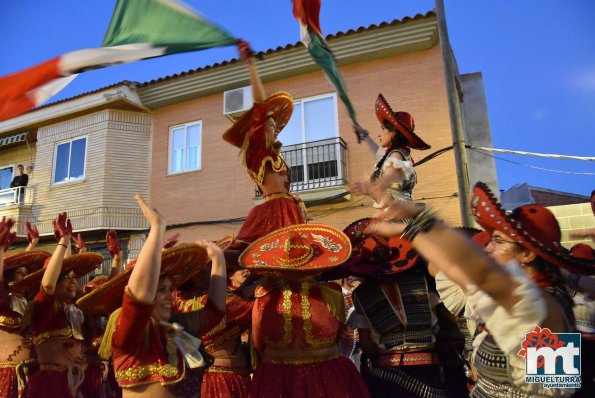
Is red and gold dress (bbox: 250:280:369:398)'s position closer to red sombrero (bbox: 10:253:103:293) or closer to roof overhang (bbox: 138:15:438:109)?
red sombrero (bbox: 10:253:103:293)

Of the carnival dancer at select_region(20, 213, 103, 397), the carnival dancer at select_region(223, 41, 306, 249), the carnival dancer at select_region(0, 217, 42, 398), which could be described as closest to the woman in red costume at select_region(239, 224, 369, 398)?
the carnival dancer at select_region(223, 41, 306, 249)

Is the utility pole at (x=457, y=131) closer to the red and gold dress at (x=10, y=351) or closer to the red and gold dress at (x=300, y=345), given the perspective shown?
the red and gold dress at (x=300, y=345)

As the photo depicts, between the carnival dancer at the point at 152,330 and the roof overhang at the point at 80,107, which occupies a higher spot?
the roof overhang at the point at 80,107

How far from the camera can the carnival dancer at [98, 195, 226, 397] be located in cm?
243

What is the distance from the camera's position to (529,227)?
2.05 m

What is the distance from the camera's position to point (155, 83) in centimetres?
1569

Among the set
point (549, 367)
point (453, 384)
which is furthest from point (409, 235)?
point (453, 384)

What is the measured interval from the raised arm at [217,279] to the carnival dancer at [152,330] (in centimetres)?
22

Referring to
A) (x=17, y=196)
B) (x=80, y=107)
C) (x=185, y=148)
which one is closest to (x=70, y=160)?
(x=80, y=107)

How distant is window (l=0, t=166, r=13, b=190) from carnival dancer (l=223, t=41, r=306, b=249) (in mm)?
17797

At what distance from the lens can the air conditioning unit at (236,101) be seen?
14430 millimetres

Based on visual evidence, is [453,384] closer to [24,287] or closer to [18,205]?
[24,287]

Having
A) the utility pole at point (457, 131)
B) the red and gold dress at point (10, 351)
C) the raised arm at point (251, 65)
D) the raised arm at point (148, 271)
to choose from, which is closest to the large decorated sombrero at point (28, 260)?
the red and gold dress at point (10, 351)

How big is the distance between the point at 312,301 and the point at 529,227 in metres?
1.71
